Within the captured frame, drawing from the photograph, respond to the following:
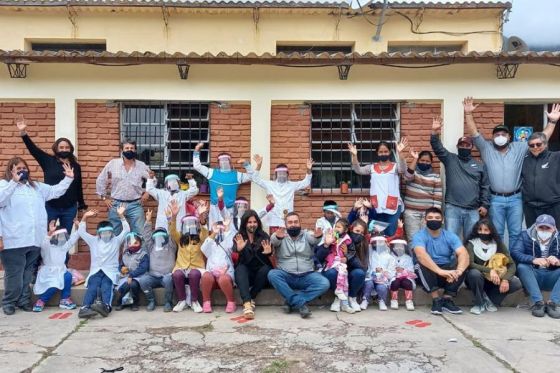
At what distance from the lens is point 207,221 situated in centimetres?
727

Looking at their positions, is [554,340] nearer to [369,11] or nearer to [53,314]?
[53,314]

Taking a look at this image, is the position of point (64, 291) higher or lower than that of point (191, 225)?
lower

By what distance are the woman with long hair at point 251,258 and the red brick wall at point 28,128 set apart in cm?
344

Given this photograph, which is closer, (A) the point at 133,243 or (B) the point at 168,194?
(A) the point at 133,243

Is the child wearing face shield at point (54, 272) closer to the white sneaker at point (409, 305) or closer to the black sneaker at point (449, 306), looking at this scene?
the white sneaker at point (409, 305)

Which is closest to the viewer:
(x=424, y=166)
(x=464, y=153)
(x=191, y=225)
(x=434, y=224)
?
(x=434, y=224)

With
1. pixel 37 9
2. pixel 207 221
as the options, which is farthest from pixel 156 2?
pixel 207 221

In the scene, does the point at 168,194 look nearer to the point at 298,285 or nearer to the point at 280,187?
the point at 280,187

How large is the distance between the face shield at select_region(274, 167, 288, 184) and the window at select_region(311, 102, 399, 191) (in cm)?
74

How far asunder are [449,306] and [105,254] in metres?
4.26

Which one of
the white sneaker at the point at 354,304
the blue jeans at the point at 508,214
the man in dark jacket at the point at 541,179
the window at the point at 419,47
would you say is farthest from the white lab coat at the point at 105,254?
the window at the point at 419,47

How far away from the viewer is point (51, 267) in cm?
622

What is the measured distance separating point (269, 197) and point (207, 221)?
98 cm

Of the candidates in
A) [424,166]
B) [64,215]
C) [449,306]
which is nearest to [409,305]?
[449,306]
